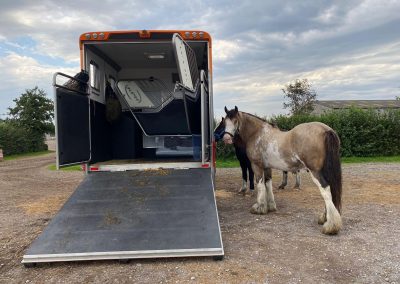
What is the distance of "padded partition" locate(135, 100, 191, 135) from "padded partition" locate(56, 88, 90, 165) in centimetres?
201

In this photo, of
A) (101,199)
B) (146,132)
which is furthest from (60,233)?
(146,132)

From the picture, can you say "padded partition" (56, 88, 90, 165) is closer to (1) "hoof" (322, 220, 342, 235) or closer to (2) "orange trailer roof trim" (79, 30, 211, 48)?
(2) "orange trailer roof trim" (79, 30, 211, 48)

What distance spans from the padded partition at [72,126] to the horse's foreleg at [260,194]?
2859 millimetres

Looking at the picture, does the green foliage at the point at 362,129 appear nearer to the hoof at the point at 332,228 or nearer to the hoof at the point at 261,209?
the hoof at the point at 261,209

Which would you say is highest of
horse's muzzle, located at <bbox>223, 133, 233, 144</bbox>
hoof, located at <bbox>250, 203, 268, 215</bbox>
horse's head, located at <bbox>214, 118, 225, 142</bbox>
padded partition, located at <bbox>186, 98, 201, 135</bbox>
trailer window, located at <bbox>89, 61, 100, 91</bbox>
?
trailer window, located at <bbox>89, 61, 100, 91</bbox>

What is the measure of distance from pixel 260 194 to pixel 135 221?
2.40 m

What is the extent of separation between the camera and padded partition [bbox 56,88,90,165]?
15.6 ft

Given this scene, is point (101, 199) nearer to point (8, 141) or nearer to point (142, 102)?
point (142, 102)

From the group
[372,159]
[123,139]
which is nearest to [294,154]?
[123,139]

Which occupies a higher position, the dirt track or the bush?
the bush

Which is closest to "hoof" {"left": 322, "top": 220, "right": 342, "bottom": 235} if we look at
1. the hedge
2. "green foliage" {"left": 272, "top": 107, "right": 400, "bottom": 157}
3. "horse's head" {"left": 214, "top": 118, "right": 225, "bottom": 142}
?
"horse's head" {"left": 214, "top": 118, "right": 225, "bottom": 142}

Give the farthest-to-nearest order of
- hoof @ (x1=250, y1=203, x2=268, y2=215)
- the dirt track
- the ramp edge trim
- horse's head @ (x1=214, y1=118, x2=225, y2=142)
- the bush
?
the bush
horse's head @ (x1=214, y1=118, x2=225, y2=142)
hoof @ (x1=250, y1=203, x2=268, y2=215)
the ramp edge trim
the dirt track

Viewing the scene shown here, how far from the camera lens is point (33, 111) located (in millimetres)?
25812

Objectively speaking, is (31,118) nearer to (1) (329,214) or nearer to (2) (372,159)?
(2) (372,159)
